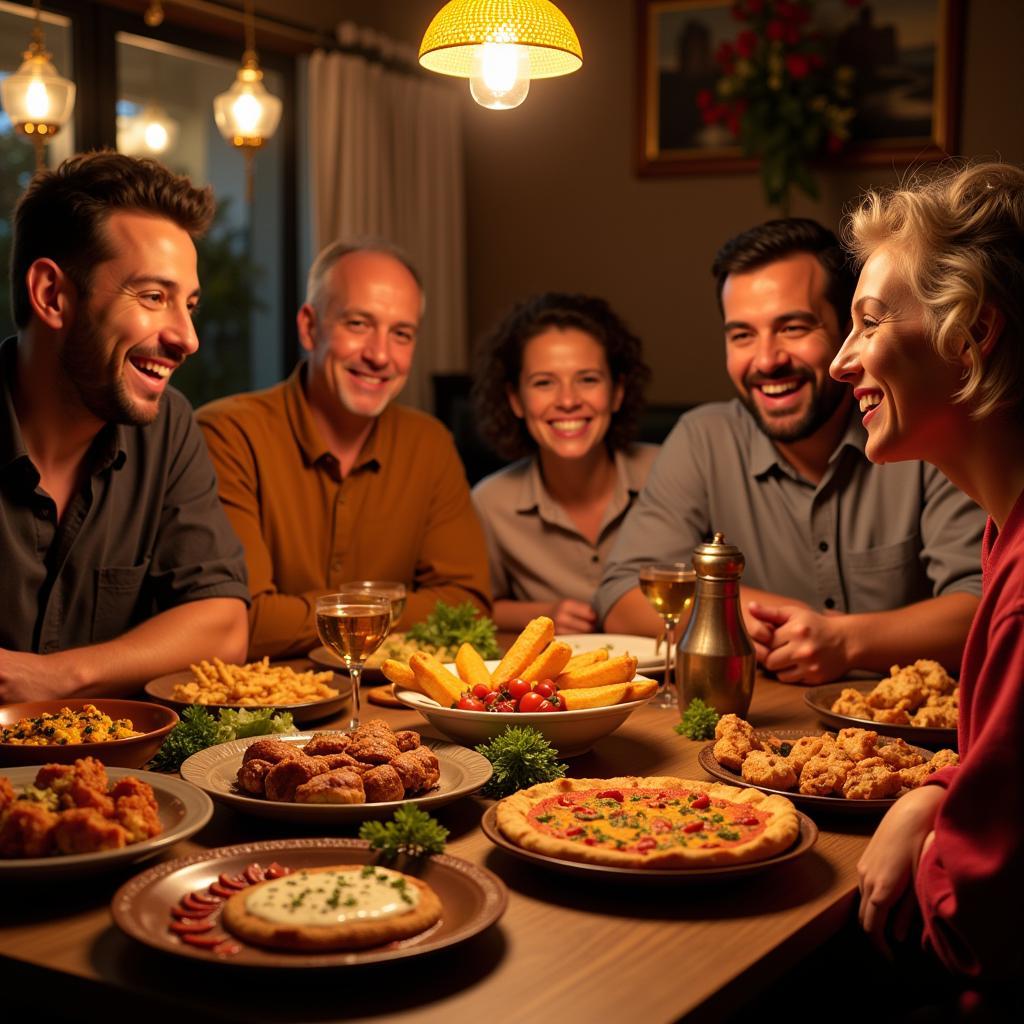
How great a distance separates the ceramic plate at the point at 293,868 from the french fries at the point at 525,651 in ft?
1.76

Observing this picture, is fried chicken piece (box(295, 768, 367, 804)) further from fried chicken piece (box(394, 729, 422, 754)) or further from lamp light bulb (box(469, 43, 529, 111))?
lamp light bulb (box(469, 43, 529, 111))

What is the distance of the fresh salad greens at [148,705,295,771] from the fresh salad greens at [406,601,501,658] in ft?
1.76

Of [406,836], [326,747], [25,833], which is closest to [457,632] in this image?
[326,747]

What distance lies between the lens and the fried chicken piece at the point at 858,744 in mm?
1575

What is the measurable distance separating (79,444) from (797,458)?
5.14ft

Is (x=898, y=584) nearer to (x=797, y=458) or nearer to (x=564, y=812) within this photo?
(x=797, y=458)

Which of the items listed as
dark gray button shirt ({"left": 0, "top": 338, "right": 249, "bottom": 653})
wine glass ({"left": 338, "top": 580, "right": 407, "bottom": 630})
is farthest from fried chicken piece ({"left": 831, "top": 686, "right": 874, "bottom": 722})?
dark gray button shirt ({"left": 0, "top": 338, "right": 249, "bottom": 653})

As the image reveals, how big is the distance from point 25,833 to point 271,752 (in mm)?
306

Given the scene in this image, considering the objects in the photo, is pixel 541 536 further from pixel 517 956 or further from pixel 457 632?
pixel 517 956

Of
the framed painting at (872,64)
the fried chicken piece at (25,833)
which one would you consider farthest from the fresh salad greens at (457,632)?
the framed painting at (872,64)

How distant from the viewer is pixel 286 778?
1394 millimetres

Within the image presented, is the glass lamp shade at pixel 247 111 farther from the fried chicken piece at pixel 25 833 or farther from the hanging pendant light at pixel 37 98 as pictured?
the fried chicken piece at pixel 25 833

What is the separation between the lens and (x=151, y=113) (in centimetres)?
519

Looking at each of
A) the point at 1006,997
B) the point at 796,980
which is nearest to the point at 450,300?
the point at 796,980
